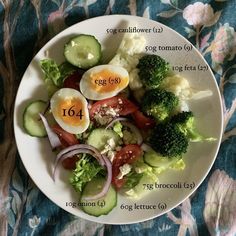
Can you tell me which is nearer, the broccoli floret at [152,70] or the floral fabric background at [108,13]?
the broccoli floret at [152,70]

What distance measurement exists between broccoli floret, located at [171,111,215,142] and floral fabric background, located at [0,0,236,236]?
13cm

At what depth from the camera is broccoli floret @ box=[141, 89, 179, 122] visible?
4.46 ft

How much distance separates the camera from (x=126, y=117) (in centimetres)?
145

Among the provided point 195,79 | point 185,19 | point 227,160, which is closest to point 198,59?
point 195,79

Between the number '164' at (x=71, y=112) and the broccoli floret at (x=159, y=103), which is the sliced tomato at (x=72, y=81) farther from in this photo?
the broccoli floret at (x=159, y=103)

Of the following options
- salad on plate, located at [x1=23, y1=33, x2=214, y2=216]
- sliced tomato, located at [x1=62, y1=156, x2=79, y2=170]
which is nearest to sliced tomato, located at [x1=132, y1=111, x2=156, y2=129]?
salad on plate, located at [x1=23, y1=33, x2=214, y2=216]

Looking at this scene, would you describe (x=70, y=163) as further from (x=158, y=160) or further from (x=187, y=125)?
(x=187, y=125)

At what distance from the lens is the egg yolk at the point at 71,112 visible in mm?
1411

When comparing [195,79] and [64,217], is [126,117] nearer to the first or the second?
[195,79]

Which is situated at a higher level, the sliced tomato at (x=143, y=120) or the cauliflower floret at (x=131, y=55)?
the cauliflower floret at (x=131, y=55)

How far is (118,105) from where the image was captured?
1.42 m

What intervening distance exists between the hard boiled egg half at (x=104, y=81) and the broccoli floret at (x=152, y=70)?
51 millimetres

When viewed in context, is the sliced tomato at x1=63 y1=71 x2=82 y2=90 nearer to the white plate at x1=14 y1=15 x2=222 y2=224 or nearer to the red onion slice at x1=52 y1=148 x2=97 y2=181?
the white plate at x1=14 y1=15 x2=222 y2=224

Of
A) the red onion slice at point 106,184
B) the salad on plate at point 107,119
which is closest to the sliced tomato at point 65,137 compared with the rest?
the salad on plate at point 107,119
